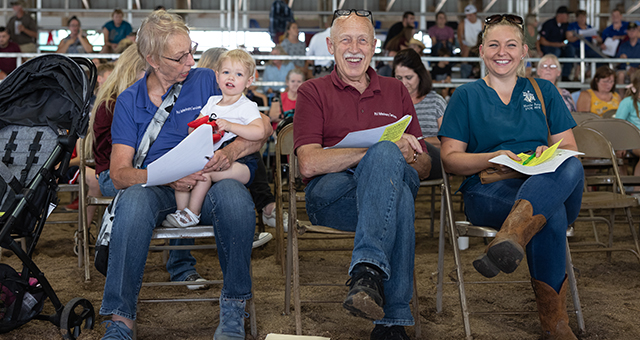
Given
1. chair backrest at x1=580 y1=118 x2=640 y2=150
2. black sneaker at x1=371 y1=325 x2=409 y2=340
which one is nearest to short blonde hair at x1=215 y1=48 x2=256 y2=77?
black sneaker at x1=371 y1=325 x2=409 y2=340

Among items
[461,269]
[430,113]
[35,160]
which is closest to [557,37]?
[430,113]

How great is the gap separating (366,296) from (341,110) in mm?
963

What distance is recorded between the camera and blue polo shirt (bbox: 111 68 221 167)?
92.4 inches

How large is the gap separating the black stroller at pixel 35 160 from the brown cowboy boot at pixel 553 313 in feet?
5.99

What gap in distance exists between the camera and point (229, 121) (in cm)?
241

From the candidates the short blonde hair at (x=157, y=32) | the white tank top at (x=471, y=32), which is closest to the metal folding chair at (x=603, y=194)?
the short blonde hair at (x=157, y=32)

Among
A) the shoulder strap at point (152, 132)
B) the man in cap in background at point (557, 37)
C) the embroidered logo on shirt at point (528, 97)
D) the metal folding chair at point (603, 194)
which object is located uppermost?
the man in cap in background at point (557, 37)

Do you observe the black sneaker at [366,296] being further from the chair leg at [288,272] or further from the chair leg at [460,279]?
the chair leg at [288,272]

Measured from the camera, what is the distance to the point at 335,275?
3.25m

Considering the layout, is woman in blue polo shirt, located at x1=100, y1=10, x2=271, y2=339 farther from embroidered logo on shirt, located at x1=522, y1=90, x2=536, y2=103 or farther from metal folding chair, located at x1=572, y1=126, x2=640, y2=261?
metal folding chair, located at x1=572, y1=126, x2=640, y2=261

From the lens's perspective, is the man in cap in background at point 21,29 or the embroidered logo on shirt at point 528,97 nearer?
the embroidered logo on shirt at point 528,97

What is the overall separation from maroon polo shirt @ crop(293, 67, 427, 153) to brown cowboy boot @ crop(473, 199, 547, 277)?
0.60 meters

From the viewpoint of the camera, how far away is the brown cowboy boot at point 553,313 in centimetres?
207

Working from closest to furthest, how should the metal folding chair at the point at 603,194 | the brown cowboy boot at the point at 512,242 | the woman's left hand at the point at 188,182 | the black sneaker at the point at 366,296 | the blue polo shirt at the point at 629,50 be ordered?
the black sneaker at the point at 366,296, the brown cowboy boot at the point at 512,242, the woman's left hand at the point at 188,182, the metal folding chair at the point at 603,194, the blue polo shirt at the point at 629,50
